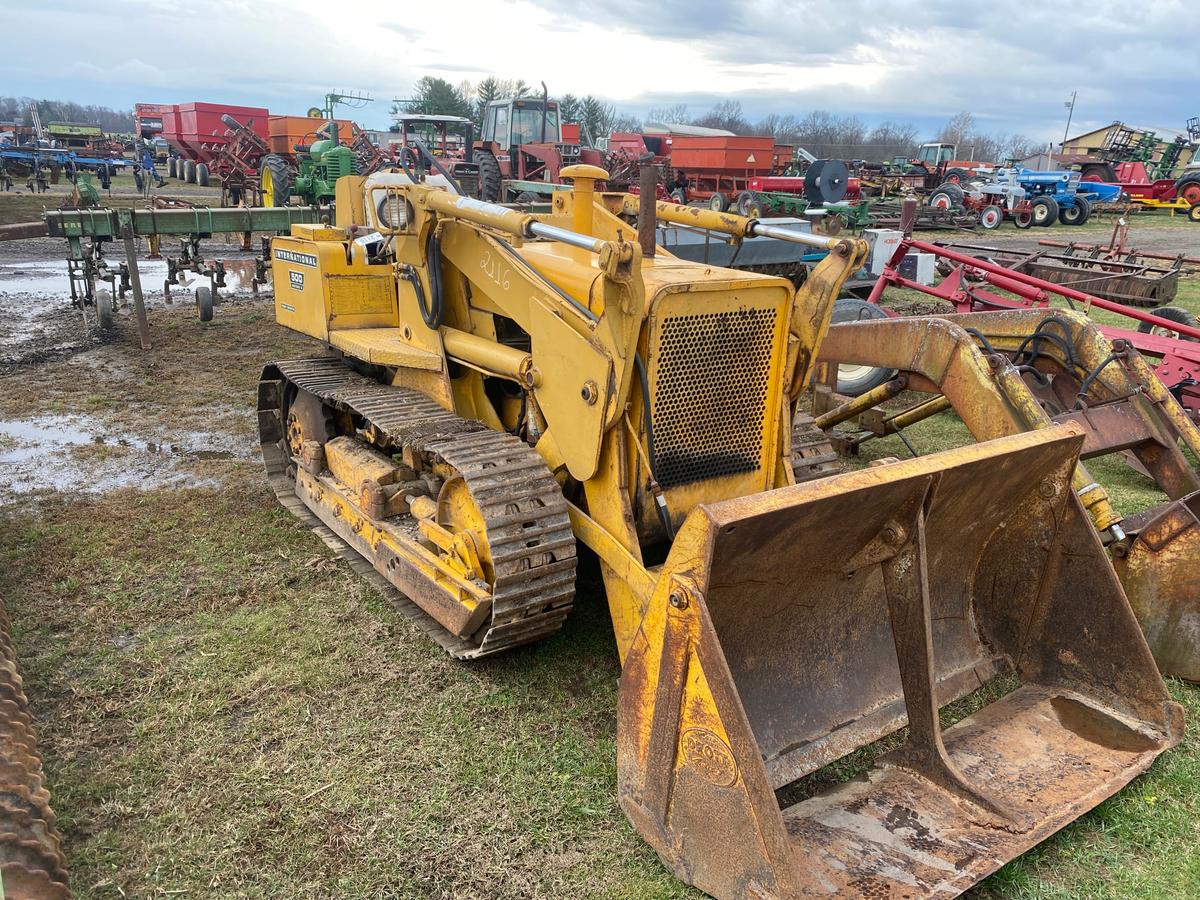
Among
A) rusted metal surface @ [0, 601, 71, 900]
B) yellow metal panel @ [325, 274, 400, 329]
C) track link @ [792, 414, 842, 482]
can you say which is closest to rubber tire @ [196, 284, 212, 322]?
yellow metal panel @ [325, 274, 400, 329]

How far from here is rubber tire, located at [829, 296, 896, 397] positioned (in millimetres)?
7336

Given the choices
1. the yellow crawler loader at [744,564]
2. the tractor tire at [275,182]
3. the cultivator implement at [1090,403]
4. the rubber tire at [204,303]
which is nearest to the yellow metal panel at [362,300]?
the yellow crawler loader at [744,564]

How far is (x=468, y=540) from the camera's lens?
377cm

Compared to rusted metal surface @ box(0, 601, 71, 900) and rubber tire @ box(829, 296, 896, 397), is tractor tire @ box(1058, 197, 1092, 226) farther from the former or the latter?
rusted metal surface @ box(0, 601, 71, 900)

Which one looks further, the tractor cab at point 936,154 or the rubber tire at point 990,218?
the tractor cab at point 936,154

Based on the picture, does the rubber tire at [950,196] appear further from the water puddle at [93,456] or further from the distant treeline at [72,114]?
the distant treeline at [72,114]

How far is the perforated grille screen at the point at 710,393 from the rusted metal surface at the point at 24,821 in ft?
7.62

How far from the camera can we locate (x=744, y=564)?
9.30 ft

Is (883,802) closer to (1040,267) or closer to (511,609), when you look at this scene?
(511,609)

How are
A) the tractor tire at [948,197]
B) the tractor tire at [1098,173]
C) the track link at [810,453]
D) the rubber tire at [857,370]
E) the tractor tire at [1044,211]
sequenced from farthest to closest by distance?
the tractor tire at [1098,173], the tractor tire at [1044,211], the tractor tire at [948,197], the rubber tire at [857,370], the track link at [810,453]

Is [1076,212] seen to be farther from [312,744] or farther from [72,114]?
[72,114]

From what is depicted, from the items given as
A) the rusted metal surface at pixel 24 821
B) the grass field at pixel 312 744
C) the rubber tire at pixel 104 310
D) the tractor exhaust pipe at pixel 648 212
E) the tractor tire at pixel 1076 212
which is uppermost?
the tractor exhaust pipe at pixel 648 212

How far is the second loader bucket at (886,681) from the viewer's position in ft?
8.44

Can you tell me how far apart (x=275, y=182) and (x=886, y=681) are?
1832 centimetres
